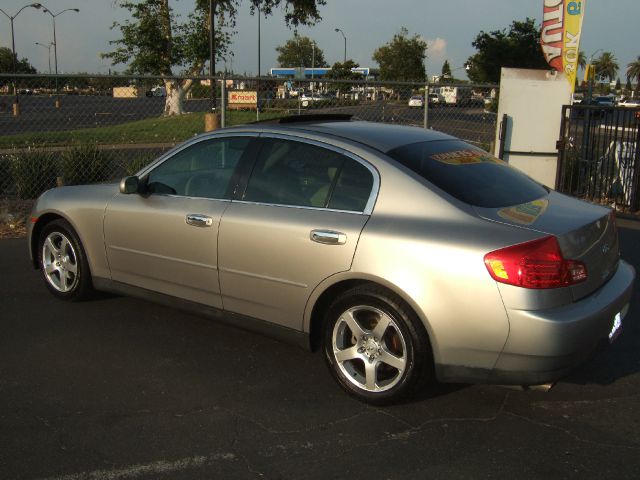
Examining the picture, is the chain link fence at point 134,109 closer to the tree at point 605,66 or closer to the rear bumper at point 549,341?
the rear bumper at point 549,341

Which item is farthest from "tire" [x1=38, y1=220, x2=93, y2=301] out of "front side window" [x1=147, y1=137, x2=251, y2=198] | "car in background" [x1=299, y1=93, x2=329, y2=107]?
"car in background" [x1=299, y1=93, x2=329, y2=107]

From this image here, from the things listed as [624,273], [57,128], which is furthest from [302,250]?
[57,128]

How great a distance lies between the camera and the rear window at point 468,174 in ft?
12.4

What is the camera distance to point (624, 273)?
4031 mm

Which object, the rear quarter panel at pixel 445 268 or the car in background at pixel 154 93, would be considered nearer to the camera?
the rear quarter panel at pixel 445 268

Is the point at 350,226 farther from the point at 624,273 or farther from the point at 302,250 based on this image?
the point at 624,273

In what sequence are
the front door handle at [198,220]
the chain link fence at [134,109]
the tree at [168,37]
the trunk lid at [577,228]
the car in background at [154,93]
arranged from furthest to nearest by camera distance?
the tree at [168,37] < the car in background at [154,93] < the chain link fence at [134,109] < the front door handle at [198,220] < the trunk lid at [577,228]

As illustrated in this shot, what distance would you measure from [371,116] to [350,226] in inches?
260

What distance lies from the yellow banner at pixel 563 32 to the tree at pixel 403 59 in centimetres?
5834

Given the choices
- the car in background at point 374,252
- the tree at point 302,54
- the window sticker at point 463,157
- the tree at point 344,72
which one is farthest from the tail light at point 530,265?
the tree at point 302,54

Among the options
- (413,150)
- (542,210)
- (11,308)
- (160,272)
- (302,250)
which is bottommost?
(11,308)

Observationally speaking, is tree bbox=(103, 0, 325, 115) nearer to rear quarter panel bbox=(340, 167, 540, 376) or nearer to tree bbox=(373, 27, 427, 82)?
rear quarter panel bbox=(340, 167, 540, 376)

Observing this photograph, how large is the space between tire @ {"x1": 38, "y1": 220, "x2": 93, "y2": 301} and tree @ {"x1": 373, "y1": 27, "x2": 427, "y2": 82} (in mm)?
66087

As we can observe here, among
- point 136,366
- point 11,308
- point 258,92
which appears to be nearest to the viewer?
point 136,366
